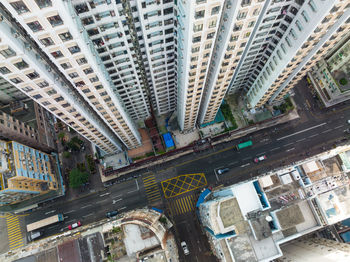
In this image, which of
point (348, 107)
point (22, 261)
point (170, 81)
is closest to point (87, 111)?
point (170, 81)

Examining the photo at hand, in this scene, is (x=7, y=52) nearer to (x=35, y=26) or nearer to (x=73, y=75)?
(x=35, y=26)

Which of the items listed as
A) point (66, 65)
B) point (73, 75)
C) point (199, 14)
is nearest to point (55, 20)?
point (66, 65)

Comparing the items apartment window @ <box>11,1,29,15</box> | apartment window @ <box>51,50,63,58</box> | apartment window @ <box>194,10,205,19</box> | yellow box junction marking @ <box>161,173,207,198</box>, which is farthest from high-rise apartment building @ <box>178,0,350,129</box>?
apartment window @ <box>11,1,29,15</box>

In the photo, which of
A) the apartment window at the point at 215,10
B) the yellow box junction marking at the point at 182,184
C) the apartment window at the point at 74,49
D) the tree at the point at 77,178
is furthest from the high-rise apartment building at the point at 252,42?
the tree at the point at 77,178

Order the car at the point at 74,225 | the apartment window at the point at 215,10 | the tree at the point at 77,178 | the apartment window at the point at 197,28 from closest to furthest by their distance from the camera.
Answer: the apartment window at the point at 215,10
the apartment window at the point at 197,28
the tree at the point at 77,178
the car at the point at 74,225

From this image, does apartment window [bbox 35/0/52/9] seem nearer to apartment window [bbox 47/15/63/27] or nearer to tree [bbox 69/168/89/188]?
apartment window [bbox 47/15/63/27]

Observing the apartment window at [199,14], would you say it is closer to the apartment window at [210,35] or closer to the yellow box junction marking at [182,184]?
the apartment window at [210,35]
